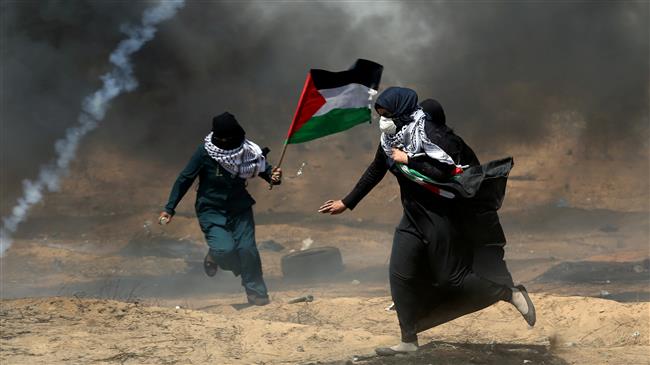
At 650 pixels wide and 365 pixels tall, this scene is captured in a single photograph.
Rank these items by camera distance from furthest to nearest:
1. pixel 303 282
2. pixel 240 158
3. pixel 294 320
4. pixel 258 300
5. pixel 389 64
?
pixel 389 64, pixel 303 282, pixel 258 300, pixel 240 158, pixel 294 320

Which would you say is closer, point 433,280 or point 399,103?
point 399,103

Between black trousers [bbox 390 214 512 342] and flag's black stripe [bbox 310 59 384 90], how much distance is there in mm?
1131

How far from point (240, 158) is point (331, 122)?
194 cm

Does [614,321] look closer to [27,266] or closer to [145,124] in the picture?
[27,266]

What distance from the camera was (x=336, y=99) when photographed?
629cm

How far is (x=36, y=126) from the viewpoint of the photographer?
17.2 m

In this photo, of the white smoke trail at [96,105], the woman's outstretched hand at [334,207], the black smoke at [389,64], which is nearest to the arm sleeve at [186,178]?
the woman's outstretched hand at [334,207]

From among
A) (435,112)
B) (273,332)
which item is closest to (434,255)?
(435,112)

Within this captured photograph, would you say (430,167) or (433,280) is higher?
(430,167)

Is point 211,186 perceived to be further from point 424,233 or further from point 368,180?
point 424,233

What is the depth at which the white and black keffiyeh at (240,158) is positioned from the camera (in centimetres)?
812

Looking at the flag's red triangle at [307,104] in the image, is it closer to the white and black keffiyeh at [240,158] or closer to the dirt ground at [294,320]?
the dirt ground at [294,320]

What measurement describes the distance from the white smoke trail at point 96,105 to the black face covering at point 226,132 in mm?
8239

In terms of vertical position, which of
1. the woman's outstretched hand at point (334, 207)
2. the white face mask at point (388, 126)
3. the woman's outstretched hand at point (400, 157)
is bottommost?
the woman's outstretched hand at point (334, 207)
